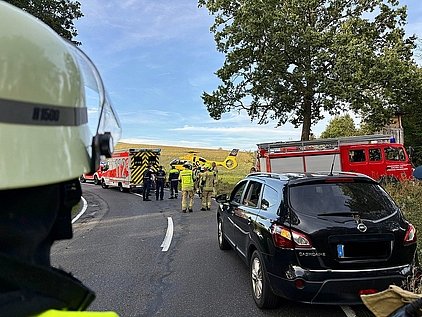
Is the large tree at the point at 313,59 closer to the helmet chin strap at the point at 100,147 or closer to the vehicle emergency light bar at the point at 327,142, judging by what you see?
the vehicle emergency light bar at the point at 327,142

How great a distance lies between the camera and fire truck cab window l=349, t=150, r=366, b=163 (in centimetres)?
1611

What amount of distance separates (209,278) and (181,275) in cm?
49

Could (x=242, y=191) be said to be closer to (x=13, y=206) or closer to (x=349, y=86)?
(x=13, y=206)

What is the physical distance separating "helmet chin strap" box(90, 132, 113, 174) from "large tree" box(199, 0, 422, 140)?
18.4 metres

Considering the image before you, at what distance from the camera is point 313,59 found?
796 inches

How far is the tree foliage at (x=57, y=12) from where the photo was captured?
Result: 42.1ft

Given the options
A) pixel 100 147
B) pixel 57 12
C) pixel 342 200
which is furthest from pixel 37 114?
pixel 57 12

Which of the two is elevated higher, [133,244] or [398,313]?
[398,313]

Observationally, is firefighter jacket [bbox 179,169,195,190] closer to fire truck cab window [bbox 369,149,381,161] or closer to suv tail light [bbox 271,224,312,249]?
fire truck cab window [bbox 369,149,381,161]

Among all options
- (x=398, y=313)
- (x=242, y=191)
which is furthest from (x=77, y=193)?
(x=242, y=191)

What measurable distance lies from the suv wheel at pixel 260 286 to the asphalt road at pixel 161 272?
0.33 ft

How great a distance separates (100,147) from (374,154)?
1648cm

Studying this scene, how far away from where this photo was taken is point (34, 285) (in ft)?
2.99

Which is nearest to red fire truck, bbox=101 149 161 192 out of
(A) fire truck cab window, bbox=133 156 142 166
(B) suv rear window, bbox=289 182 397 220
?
(A) fire truck cab window, bbox=133 156 142 166
